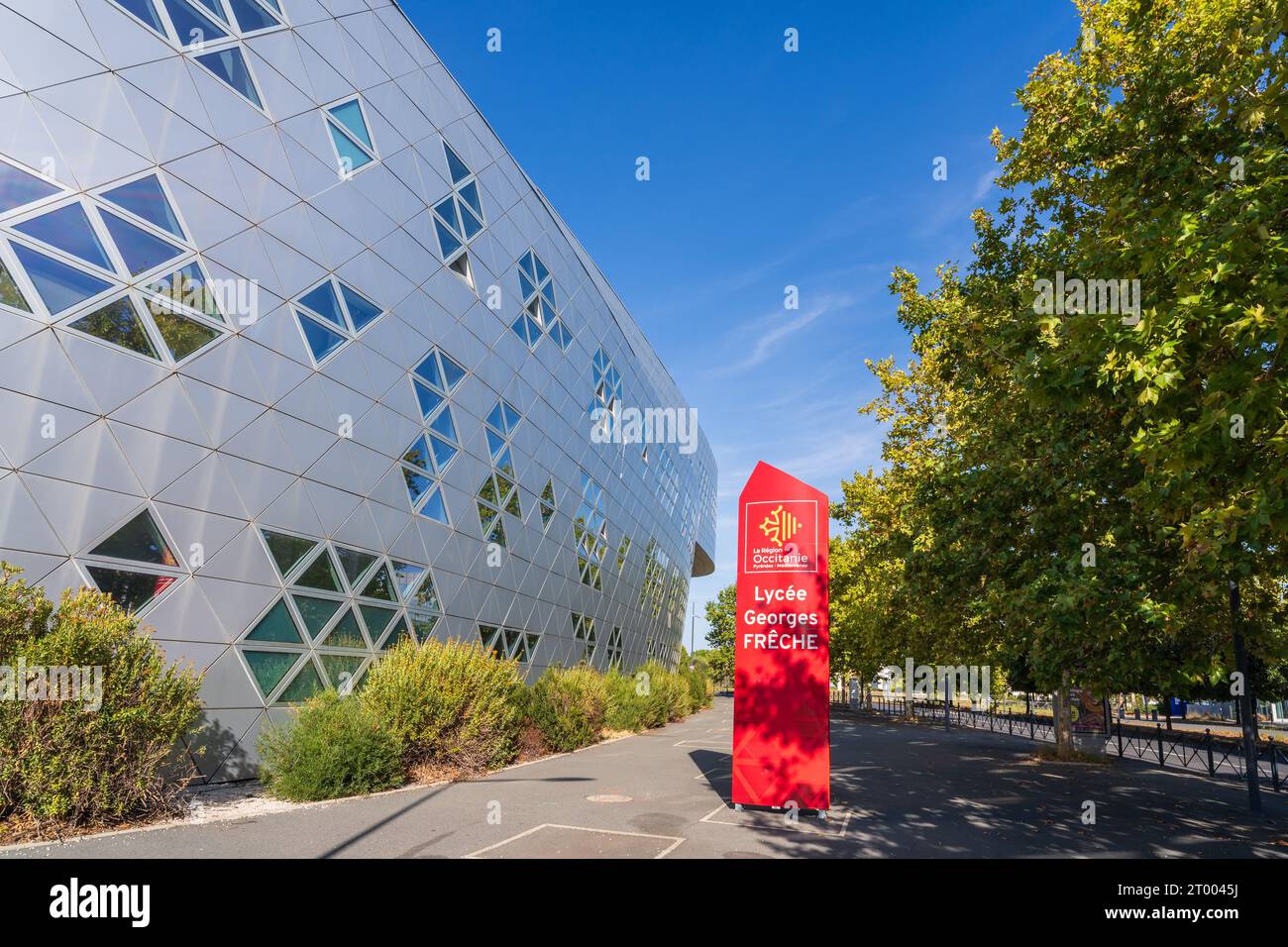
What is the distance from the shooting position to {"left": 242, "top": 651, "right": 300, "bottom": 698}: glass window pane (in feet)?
40.4

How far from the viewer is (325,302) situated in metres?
15.1

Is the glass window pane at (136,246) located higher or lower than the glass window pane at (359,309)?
lower

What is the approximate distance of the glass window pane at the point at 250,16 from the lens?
13594mm

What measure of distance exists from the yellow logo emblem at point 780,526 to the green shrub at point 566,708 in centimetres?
871

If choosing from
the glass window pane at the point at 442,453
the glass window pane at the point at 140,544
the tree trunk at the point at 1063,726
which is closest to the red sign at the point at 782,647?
the glass window pane at the point at 140,544

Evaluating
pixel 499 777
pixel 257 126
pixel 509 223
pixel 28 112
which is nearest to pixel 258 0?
pixel 257 126

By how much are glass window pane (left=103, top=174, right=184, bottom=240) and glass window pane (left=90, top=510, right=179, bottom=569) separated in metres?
4.71

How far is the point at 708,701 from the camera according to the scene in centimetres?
4547

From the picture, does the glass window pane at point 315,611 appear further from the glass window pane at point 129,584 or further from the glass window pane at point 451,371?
the glass window pane at point 451,371

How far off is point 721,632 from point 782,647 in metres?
78.6

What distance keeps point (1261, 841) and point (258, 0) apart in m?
21.8

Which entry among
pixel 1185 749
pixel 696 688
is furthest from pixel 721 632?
pixel 1185 749

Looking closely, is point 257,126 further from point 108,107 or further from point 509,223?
point 509,223

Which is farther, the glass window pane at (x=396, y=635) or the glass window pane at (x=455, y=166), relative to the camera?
the glass window pane at (x=455, y=166)
